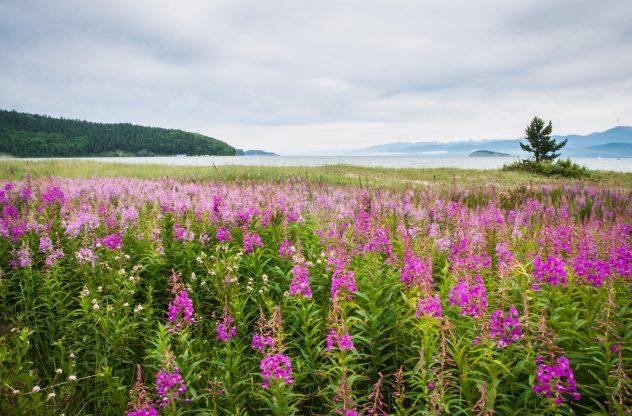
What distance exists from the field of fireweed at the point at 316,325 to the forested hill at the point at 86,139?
138 meters

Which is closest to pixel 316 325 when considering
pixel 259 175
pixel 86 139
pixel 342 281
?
pixel 342 281

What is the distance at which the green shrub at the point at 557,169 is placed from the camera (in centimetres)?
3151

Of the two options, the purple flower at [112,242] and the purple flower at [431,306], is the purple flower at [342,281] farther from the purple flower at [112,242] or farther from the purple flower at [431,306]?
the purple flower at [112,242]

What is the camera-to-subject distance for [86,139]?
130 m

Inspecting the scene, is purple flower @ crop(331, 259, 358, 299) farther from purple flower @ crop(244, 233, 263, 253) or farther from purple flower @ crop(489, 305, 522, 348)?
purple flower @ crop(244, 233, 263, 253)

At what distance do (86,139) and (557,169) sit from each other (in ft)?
486

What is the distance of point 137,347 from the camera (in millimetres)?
4848

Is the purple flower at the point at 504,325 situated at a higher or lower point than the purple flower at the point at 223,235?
lower

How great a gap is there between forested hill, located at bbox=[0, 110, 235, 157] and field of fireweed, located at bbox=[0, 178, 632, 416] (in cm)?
13843

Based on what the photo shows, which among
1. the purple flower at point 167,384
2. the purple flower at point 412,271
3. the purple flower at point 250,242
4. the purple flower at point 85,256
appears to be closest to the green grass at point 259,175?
the purple flower at point 250,242

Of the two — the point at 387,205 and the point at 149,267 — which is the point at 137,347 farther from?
the point at 387,205

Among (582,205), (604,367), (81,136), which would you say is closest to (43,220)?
(604,367)

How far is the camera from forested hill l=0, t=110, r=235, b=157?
376 ft

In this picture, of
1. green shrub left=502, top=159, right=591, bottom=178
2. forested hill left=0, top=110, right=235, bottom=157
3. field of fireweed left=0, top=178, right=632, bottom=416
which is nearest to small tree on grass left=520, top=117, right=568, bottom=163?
green shrub left=502, top=159, right=591, bottom=178
